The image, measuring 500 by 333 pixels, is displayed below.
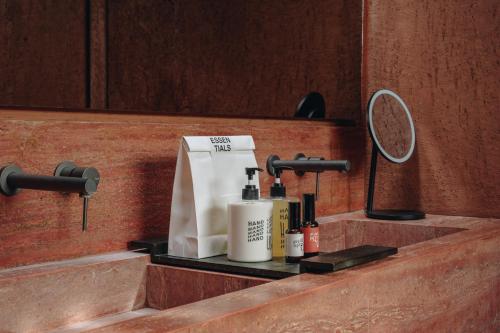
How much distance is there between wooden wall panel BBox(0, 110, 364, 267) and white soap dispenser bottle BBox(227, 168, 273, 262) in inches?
8.6

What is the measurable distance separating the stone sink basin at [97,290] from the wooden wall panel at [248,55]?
80 centimetres

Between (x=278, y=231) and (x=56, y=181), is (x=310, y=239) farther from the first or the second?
(x=56, y=181)

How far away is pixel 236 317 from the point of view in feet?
2.79

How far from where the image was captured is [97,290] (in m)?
1.23

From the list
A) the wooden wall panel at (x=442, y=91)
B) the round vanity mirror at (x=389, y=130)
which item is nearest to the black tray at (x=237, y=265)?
the round vanity mirror at (x=389, y=130)

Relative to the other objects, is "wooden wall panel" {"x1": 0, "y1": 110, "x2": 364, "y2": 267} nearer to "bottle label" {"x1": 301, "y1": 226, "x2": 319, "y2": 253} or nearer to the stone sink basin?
the stone sink basin

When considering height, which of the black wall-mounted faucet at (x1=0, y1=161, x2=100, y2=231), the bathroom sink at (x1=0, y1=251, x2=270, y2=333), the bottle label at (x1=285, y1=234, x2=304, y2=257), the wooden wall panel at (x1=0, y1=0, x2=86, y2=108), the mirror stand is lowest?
the bathroom sink at (x1=0, y1=251, x2=270, y2=333)

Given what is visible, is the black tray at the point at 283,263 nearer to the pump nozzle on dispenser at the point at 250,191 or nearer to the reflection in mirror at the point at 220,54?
the pump nozzle on dispenser at the point at 250,191

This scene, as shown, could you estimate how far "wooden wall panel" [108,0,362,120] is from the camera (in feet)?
6.84

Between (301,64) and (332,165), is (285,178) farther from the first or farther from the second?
(301,64)

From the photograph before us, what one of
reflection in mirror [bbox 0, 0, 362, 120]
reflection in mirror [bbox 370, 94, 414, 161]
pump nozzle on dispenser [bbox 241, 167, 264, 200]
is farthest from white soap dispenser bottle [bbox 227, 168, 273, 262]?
reflection in mirror [bbox 370, 94, 414, 161]

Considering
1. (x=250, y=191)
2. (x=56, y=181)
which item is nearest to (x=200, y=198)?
(x=250, y=191)

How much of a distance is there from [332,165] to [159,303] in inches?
19.7

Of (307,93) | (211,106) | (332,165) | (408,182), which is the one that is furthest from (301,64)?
(332,165)
